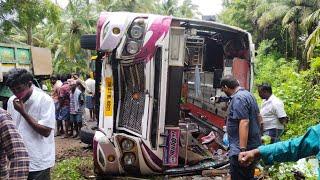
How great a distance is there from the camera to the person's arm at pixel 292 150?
233 centimetres

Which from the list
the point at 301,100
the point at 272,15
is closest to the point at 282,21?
the point at 272,15

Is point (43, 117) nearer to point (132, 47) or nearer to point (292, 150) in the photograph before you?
point (292, 150)

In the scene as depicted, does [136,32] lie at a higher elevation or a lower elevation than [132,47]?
higher

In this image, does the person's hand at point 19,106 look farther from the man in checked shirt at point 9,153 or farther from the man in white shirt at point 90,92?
the man in white shirt at point 90,92

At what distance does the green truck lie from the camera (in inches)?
368

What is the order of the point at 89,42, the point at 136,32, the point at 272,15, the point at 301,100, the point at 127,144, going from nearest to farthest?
1. the point at 136,32
2. the point at 127,144
3. the point at 89,42
4. the point at 301,100
5. the point at 272,15

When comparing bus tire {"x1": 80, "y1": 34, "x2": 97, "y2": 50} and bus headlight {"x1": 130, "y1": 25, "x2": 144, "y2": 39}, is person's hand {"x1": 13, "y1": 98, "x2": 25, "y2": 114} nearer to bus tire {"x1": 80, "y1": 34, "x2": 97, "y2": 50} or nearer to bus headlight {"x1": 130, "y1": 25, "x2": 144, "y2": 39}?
bus headlight {"x1": 130, "y1": 25, "x2": 144, "y2": 39}

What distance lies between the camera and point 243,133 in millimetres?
4453

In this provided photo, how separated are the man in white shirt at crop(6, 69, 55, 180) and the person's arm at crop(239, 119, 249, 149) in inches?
77.4

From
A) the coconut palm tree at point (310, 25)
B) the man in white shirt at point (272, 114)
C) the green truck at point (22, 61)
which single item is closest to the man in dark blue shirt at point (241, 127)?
the man in white shirt at point (272, 114)

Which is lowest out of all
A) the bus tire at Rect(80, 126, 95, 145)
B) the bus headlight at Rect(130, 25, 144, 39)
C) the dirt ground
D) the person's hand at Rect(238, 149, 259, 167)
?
the dirt ground

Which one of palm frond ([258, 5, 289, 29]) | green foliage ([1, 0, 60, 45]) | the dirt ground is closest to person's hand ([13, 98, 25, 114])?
the dirt ground

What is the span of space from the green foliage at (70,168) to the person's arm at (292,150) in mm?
4119

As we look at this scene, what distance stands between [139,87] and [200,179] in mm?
1538
